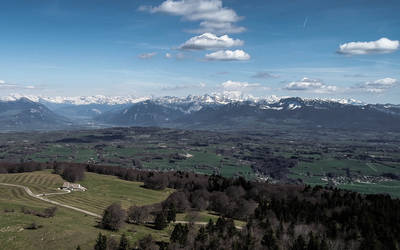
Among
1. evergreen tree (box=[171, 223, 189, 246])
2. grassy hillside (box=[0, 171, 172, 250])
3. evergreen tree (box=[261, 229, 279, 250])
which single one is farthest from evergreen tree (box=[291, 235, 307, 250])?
grassy hillside (box=[0, 171, 172, 250])

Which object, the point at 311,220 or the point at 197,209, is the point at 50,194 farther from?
the point at 311,220

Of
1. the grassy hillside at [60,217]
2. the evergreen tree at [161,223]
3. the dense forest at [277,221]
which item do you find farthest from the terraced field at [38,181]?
the evergreen tree at [161,223]

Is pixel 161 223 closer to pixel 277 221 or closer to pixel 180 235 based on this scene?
pixel 180 235

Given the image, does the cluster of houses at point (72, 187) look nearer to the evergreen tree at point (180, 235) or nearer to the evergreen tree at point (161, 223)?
the evergreen tree at point (161, 223)

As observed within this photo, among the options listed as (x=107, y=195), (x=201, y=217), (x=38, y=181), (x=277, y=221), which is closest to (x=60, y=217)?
(x=201, y=217)

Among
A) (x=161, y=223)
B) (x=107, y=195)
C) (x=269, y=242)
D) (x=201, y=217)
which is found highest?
(x=269, y=242)

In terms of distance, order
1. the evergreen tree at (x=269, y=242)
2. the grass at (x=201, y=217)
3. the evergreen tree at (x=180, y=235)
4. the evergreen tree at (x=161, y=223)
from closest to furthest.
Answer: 1. the evergreen tree at (x=180, y=235)
2. the evergreen tree at (x=269, y=242)
3. the evergreen tree at (x=161, y=223)
4. the grass at (x=201, y=217)

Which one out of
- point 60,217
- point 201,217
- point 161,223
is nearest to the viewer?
point 60,217

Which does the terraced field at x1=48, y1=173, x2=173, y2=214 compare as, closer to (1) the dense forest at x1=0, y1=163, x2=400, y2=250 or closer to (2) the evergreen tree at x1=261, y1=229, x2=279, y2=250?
(1) the dense forest at x1=0, y1=163, x2=400, y2=250
